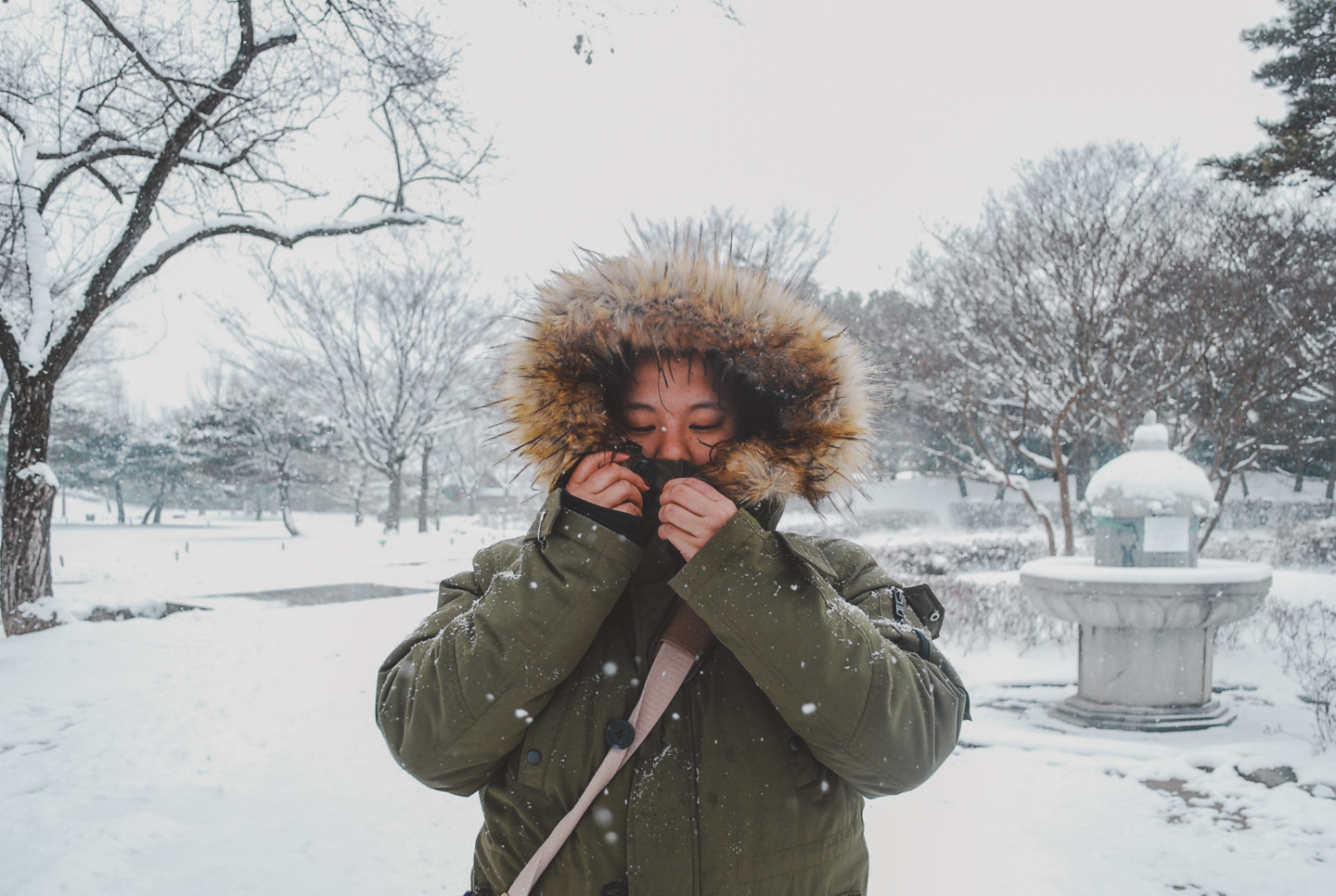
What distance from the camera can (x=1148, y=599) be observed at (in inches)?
227

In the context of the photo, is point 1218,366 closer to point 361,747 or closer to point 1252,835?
point 1252,835

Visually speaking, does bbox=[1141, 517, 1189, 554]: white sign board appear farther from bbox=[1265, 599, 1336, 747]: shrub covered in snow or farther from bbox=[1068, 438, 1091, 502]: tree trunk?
bbox=[1068, 438, 1091, 502]: tree trunk

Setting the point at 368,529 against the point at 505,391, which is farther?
the point at 368,529

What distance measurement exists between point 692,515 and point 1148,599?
18.3ft

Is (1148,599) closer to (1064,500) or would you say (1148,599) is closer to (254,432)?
(1064,500)

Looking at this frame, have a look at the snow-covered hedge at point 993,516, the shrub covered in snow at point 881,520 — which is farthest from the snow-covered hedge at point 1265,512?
the shrub covered in snow at point 881,520

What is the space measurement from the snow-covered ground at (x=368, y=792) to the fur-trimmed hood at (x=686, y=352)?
2.72 m

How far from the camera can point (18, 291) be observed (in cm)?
1175

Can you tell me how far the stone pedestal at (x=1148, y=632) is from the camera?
5738mm

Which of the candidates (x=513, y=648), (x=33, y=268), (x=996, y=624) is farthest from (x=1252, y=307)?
(x=33, y=268)

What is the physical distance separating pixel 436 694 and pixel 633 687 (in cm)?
32

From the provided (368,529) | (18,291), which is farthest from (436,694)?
(368,529)

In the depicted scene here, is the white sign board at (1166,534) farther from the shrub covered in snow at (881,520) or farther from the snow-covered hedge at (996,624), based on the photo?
the shrub covered in snow at (881,520)

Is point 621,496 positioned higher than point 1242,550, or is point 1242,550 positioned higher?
point 621,496
